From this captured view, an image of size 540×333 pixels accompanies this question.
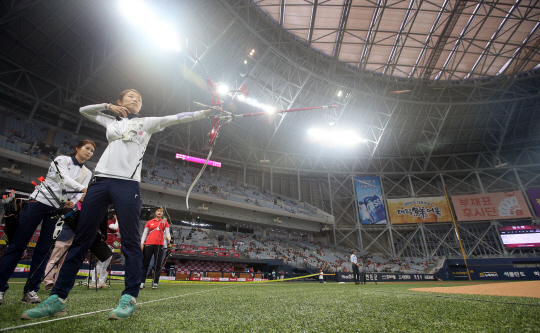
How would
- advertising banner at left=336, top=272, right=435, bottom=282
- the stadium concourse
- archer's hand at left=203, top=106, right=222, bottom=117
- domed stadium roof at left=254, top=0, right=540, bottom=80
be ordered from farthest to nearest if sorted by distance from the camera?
1. domed stadium roof at left=254, top=0, right=540, bottom=80
2. advertising banner at left=336, top=272, right=435, bottom=282
3. the stadium concourse
4. archer's hand at left=203, top=106, right=222, bottom=117

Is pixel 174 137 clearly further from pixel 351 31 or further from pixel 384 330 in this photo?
pixel 384 330

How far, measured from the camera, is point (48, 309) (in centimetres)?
157

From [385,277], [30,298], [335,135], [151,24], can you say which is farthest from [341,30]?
[30,298]

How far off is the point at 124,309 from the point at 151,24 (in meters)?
16.1

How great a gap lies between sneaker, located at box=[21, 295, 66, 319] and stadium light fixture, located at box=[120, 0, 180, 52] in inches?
608

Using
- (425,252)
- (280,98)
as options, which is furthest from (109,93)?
(425,252)

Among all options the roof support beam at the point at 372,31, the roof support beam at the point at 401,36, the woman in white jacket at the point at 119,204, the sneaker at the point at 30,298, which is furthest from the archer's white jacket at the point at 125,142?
the roof support beam at the point at 401,36

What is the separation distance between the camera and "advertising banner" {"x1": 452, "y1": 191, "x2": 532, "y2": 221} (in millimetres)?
24031

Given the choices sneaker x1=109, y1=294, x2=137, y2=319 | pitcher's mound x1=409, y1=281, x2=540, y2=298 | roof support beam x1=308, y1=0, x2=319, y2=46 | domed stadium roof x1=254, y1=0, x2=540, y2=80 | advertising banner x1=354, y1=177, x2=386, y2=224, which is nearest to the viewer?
sneaker x1=109, y1=294, x2=137, y2=319

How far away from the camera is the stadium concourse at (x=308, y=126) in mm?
14773

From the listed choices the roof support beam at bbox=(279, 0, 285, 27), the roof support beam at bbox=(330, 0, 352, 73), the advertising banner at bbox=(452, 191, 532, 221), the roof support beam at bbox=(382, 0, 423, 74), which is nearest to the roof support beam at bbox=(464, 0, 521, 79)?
the roof support beam at bbox=(382, 0, 423, 74)

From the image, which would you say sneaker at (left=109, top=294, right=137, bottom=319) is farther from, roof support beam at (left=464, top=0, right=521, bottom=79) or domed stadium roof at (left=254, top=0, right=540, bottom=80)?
roof support beam at (left=464, top=0, right=521, bottom=79)

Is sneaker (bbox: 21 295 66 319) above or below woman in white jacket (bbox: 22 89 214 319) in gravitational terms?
below

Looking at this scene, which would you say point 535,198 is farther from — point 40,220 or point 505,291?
point 40,220
